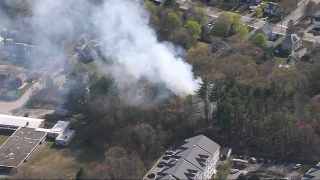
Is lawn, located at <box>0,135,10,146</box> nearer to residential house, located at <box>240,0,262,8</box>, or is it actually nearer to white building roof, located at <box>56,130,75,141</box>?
white building roof, located at <box>56,130,75,141</box>

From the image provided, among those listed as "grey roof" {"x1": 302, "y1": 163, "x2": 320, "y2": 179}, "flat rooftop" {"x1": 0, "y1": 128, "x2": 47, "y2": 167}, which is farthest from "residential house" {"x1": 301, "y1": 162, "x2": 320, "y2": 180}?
"flat rooftop" {"x1": 0, "y1": 128, "x2": 47, "y2": 167}

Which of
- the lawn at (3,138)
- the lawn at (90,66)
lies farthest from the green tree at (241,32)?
the lawn at (3,138)

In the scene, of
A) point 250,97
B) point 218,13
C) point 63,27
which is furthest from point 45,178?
point 218,13

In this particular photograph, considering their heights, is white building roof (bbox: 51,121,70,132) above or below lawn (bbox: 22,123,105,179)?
above

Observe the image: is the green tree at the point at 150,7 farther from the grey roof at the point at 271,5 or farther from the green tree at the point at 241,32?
the grey roof at the point at 271,5

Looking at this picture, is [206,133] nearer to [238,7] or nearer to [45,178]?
[45,178]

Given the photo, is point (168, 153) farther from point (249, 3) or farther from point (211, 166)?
point (249, 3)

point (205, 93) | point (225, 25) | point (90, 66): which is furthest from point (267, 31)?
point (205, 93)
